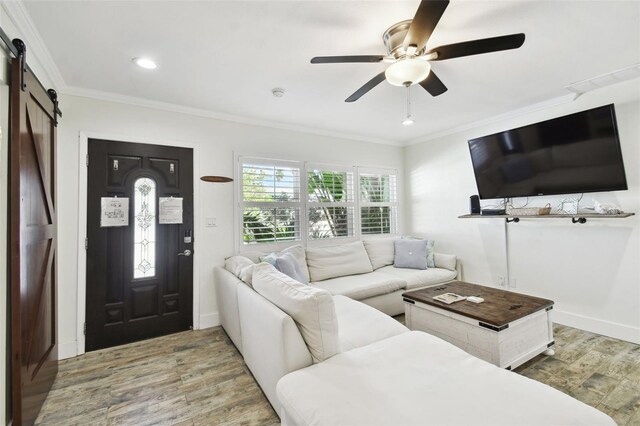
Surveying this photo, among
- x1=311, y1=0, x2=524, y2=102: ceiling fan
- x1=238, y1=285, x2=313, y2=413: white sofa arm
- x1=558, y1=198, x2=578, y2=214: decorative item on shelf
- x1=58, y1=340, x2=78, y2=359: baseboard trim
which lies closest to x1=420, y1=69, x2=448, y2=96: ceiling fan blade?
x1=311, y1=0, x2=524, y2=102: ceiling fan

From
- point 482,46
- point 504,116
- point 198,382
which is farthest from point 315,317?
point 504,116

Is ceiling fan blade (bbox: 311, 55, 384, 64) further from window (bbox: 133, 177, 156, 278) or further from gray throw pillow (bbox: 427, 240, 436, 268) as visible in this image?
gray throw pillow (bbox: 427, 240, 436, 268)

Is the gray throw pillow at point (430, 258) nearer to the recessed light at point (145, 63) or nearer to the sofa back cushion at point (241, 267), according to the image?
the sofa back cushion at point (241, 267)

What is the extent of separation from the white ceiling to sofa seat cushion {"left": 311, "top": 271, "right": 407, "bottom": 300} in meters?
2.09

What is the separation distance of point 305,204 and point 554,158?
298 centimetres

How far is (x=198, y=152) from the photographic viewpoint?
3.29 metres

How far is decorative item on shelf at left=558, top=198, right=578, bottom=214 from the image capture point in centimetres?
304

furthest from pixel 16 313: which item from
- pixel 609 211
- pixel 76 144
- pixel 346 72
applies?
pixel 609 211

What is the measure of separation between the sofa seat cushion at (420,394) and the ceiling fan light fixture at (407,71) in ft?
5.58

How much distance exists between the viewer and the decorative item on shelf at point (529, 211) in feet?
10.4

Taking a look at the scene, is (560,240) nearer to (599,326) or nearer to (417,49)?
(599,326)

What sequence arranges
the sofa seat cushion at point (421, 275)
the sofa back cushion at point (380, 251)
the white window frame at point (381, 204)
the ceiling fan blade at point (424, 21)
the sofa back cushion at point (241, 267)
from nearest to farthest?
1. the ceiling fan blade at point (424, 21)
2. the sofa back cushion at point (241, 267)
3. the sofa seat cushion at point (421, 275)
4. the sofa back cushion at point (380, 251)
5. the white window frame at point (381, 204)

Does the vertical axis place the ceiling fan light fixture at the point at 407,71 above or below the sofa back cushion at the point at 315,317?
above

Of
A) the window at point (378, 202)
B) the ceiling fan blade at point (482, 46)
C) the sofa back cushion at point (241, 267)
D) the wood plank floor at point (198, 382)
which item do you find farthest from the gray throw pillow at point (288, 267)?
the ceiling fan blade at point (482, 46)
